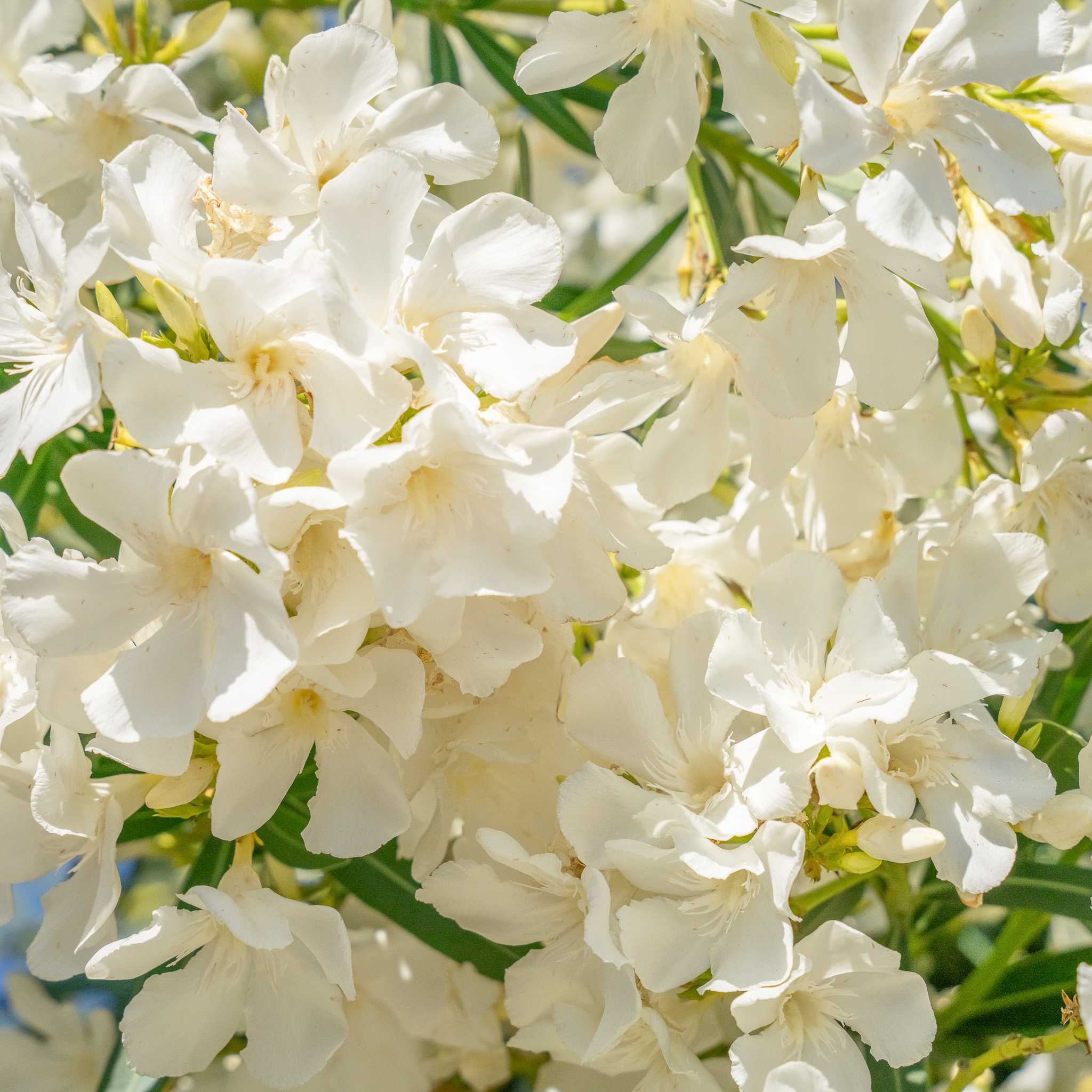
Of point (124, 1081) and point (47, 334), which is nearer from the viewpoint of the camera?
point (47, 334)

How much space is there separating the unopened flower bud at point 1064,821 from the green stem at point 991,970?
285 millimetres

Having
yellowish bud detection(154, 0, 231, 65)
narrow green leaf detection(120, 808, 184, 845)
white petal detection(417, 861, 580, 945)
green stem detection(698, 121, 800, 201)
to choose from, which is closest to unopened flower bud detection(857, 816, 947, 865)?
white petal detection(417, 861, 580, 945)

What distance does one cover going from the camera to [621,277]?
1.31 m

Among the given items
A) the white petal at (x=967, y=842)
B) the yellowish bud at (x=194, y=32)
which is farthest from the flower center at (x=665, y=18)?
the white petal at (x=967, y=842)

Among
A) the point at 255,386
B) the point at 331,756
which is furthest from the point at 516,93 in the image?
the point at 331,756

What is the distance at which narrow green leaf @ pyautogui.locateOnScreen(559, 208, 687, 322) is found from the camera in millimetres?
1172

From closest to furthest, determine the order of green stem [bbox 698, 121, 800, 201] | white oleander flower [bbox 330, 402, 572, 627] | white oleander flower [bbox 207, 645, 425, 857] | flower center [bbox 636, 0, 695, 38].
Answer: white oleander flower [bbox 330, 402, 572, 627] → white oleander flower [bbox 207, 645, 425, 857] → flower center [bbox 636, 0, 695, 38] → green stem [bbox 698, 121, 800, 201]

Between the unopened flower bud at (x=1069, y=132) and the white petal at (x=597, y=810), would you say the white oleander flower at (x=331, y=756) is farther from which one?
the unopened flower bud at (x=1069, y=132)

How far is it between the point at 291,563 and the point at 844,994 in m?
0.50

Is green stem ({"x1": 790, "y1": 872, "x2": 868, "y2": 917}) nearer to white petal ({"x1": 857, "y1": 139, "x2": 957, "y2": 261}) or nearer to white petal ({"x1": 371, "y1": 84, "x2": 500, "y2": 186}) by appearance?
white petal ({"x1": 857, "y1": 139, "x2": 957, "y2": 261})

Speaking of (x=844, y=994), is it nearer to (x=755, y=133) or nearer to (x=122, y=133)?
(x=755, y=133)

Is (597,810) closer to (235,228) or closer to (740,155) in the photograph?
(235,228)

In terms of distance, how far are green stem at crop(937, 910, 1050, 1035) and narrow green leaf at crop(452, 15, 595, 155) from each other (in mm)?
925

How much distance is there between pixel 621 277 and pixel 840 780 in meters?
0.68
